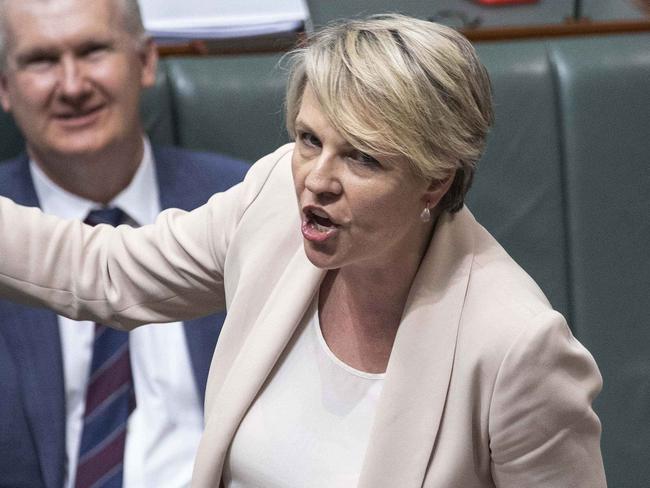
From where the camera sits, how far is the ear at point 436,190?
3.89 feet

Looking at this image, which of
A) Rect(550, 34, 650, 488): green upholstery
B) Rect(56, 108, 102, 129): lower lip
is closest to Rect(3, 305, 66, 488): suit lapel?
Rect(56, 108, 102, 129): lower lip

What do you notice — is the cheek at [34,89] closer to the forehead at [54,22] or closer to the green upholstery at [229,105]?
the forehead at [54,22]

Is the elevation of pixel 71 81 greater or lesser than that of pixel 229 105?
greater

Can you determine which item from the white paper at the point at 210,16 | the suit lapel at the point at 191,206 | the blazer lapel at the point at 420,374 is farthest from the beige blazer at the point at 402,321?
the white paper at the point at 210,16

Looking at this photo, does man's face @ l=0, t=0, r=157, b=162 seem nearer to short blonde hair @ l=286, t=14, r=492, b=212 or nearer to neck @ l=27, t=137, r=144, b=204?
neck @ l=27, t=137, r=144, b=204

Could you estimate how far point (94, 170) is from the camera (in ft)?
5.95

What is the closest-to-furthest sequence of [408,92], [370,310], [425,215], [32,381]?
[408,92], [425,215], [370,310], [32,381]

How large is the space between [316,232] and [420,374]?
0.64 feet

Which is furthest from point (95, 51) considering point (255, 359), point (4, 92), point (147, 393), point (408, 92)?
point (408, 92)

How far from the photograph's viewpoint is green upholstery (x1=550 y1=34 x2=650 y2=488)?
2.06 metres

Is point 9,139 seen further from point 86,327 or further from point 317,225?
point 317,225

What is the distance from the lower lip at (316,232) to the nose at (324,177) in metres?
0.04

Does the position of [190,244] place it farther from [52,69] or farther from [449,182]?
[52,69]

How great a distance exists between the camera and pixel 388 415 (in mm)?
1224
